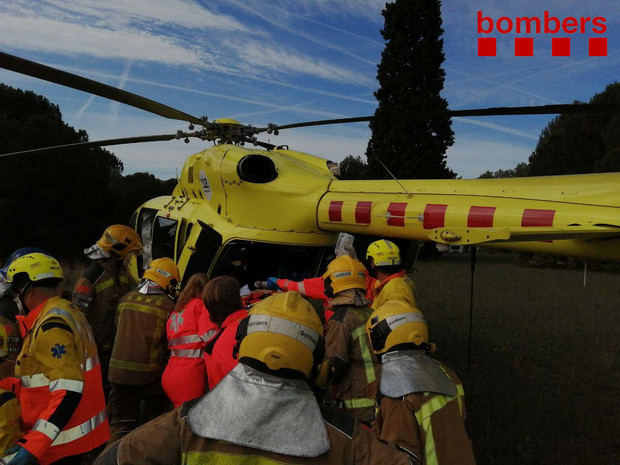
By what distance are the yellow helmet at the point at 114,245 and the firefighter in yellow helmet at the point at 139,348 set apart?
1.04 metres

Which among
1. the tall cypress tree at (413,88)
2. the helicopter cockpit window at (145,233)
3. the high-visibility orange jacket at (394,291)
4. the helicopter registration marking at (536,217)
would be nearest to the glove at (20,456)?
the high-visibility orange jacket at (394,291)

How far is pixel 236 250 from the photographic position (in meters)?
5.82

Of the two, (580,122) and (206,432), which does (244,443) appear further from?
(580,122)

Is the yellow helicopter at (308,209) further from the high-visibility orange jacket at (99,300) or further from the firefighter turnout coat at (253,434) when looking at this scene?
the firefighter turnout coat at (253,434)

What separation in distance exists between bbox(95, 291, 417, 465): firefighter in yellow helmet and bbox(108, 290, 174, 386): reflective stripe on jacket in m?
2.26

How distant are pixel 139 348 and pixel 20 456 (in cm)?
158

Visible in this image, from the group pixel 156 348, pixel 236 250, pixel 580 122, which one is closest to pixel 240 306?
pixel 156 348

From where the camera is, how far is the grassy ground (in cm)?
460

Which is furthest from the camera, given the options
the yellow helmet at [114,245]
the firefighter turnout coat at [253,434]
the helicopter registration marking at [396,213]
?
the yellow helmet at [114,245]

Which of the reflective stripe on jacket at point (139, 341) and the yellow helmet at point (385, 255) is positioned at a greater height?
the yellow helmet at point (385, 255)

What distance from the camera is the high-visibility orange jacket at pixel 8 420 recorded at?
219 cm

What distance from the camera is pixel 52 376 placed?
2.33 m

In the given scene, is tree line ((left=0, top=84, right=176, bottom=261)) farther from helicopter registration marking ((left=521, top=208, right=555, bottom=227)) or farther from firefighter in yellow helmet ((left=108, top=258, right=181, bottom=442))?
helicopter registration marking ((left=521, top=208, right=555, bottom=227))

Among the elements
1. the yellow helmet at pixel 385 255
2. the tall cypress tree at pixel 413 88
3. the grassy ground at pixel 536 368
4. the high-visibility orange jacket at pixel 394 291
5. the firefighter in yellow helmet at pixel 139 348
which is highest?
the tall cypress tree at pixel 413 88
